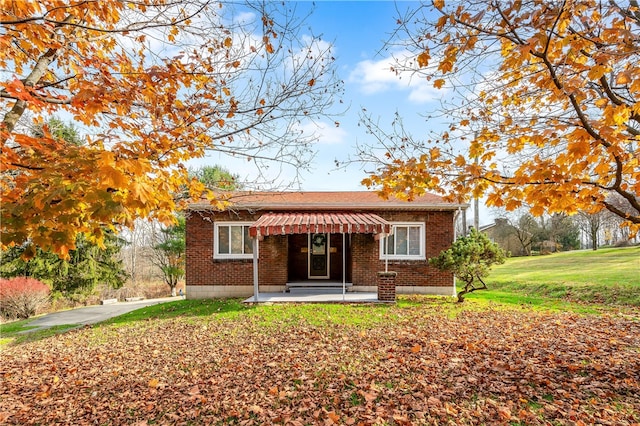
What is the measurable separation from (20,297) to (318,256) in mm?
15540

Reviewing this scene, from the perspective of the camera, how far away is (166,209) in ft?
16.4

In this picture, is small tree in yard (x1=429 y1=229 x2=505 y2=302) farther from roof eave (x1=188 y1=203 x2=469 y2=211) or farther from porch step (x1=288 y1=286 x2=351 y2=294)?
porch step (x1=288 y1=286 x2=351 y2=294)

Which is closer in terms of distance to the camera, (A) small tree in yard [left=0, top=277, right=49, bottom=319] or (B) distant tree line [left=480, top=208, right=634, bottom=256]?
(A) small tree in yard [left=0, top=277, right=49, bottom=319]

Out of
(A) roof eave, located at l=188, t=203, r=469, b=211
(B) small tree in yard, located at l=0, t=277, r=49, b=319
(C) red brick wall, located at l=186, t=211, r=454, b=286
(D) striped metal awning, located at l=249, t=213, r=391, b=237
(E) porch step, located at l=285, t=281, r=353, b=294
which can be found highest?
(A) roof eave, located at l=188, t=203, r=469, b=211

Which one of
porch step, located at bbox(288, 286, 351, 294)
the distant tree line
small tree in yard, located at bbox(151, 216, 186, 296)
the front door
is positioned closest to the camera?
porch step, located at bbox(288, 286, 351, 294)

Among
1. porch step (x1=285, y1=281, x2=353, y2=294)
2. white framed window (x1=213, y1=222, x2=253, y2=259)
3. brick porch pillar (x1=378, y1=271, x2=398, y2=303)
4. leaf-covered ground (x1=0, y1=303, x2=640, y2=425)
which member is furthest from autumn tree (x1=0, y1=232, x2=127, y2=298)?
brick porch pillar (x1=378, y1=271, x2=398, y2=303)

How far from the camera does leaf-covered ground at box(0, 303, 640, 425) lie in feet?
15.9

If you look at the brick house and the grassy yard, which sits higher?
the brick house

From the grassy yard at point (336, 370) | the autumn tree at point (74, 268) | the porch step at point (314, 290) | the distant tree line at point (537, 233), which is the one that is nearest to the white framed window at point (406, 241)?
the porch step at point (314, 290)

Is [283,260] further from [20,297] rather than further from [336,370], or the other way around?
[20,297]

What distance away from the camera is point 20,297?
18047 mm

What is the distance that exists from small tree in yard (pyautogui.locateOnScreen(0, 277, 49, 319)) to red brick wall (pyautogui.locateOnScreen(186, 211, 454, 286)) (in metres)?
9.35

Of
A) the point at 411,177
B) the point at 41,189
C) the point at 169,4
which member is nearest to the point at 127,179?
the point at 41,189

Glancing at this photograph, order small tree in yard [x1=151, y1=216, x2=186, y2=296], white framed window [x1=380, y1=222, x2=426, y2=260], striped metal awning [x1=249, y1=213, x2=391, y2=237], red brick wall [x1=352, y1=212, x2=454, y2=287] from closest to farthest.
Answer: striped metal awning [x1=249, y1=213, x2=391, y2=237] < red brick wall [x1=352, y1=212, x2=454, y2=287] < white framed window [x1=380, y1=222, x2=426, y2=260] < small tree in yard [x1=151, y1=216, x2=186, y2=296]
